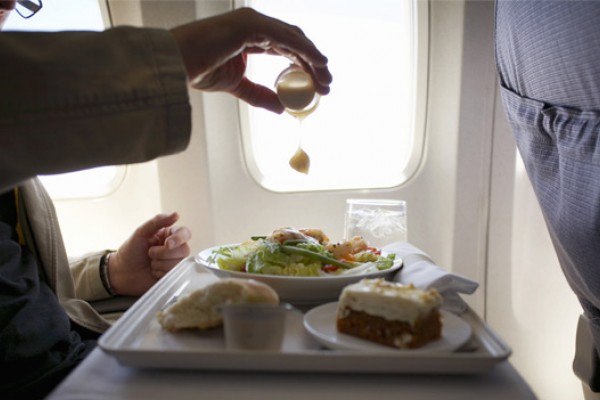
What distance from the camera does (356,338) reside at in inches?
21.2

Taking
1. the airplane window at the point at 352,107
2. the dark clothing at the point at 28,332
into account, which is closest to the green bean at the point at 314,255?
the dark clothing at the point at 28,332

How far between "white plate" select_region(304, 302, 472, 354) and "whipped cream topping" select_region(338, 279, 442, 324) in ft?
0.10

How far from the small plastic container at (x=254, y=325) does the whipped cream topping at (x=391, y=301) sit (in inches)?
3.0

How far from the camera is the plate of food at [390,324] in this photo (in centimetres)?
51

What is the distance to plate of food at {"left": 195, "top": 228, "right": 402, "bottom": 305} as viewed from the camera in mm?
686

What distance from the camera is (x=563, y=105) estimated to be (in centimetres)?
77

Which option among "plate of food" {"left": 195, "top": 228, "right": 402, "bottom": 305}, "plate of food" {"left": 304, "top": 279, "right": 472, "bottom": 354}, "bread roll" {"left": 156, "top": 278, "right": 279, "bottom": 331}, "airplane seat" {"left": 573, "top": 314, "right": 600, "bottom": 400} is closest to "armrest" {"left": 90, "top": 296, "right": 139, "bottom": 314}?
"plate of food" {"left": 195, "top": 228, "right": 402, "bottom": 305}

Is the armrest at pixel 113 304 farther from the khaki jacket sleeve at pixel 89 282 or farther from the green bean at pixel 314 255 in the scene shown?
the green bean at pixel 314 255

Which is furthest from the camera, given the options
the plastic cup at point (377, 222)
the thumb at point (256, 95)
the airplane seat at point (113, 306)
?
the plastic cup at point (377, 222)

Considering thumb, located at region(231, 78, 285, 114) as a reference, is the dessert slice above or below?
below

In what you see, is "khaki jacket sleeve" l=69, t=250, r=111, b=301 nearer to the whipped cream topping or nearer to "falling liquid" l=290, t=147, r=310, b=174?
"falling liquid" l=290, t=147, r=310, b=174

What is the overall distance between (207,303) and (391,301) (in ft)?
0.70

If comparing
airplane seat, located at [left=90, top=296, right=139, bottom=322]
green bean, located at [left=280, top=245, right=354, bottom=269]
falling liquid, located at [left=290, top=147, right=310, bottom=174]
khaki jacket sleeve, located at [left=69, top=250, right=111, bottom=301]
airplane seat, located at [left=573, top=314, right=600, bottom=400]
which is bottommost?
airplane seat, located at [left=573, top=314, right=600, bottom=400]

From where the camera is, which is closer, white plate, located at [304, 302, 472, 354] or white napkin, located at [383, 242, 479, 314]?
white plate, located at [304, 302, 472, 354]
